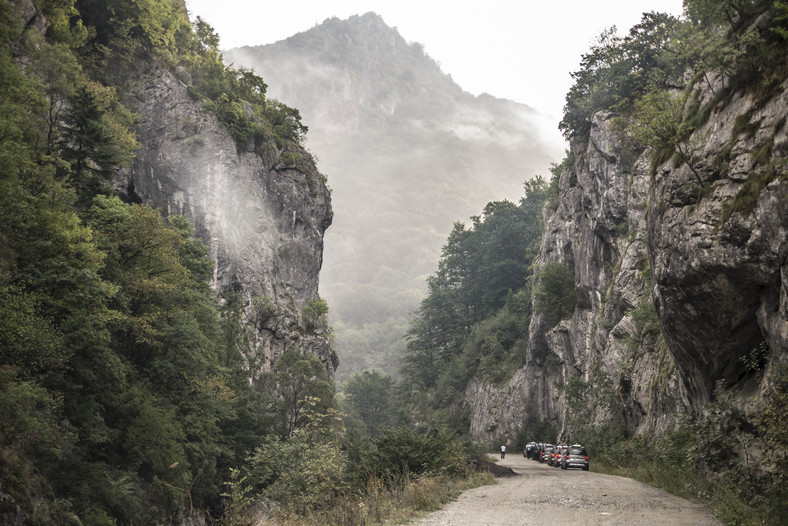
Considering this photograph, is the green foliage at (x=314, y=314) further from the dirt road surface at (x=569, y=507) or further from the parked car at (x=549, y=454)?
the dirt road surface at (x=569, y=507)

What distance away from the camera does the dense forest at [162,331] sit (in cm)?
1402

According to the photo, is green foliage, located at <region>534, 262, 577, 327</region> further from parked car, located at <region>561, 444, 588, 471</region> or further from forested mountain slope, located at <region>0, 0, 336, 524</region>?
parked car, located at <region>561, 444, 588, 471</region>

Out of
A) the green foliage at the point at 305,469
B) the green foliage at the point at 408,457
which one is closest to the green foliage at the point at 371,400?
the green foliage at the point at 305,469

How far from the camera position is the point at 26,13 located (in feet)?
105

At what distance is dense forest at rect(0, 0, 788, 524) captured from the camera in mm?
14016

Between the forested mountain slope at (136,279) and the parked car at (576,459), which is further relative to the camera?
the parked car at (576,459)

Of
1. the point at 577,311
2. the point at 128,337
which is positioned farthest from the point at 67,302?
the point at 577,311

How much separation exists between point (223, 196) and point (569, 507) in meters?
39.9

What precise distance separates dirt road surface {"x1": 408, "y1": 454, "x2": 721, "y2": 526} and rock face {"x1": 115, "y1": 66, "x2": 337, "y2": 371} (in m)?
29.3

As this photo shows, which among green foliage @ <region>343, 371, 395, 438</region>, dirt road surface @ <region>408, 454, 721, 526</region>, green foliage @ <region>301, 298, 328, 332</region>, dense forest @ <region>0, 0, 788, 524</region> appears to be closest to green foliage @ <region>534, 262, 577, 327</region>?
dense forest @ <region>0, 0, 788, 524</region>

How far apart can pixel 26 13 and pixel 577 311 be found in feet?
146

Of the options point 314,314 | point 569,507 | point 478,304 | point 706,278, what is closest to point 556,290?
point 314,314

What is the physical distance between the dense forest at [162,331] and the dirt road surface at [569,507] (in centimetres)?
93

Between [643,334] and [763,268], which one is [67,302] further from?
[643,334]
